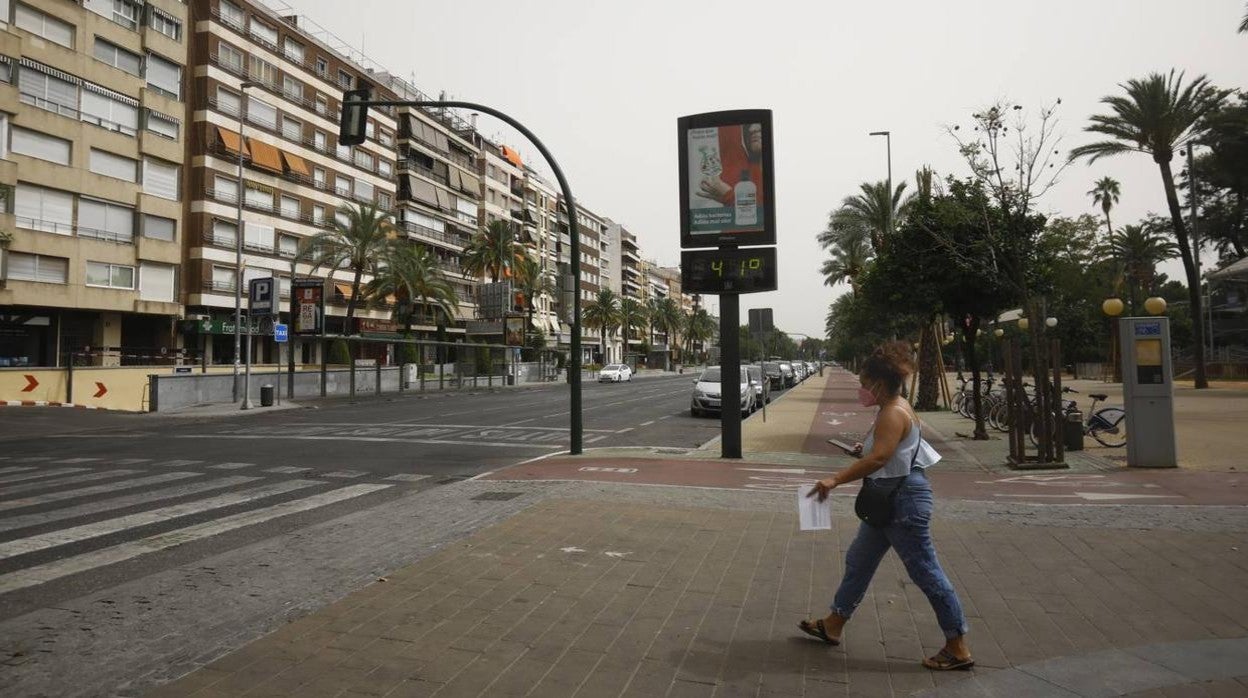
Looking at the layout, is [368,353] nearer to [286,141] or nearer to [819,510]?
[286,141]

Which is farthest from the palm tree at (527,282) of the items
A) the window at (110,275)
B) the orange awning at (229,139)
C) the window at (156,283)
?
the window at (110,275)

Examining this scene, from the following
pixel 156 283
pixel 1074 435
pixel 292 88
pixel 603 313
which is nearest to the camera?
pixel 1074 435

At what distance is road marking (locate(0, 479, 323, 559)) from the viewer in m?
6.13

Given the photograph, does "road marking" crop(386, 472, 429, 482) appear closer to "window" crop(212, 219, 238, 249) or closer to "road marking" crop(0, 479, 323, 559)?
"road marking" crop(0, 479, 323, 559)

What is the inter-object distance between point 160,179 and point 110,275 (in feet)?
19.2

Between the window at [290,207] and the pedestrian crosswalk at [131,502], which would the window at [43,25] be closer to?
the window at [290,207]

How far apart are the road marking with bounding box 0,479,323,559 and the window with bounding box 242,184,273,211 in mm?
40011

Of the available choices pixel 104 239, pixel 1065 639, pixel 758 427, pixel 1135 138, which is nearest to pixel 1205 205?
pixel 1135 138

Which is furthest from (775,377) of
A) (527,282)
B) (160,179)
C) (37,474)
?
(37,474)

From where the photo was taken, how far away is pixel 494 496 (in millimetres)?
8336

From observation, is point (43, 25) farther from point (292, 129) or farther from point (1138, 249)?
point (1138, 249)

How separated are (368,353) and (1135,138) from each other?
47.4 metres

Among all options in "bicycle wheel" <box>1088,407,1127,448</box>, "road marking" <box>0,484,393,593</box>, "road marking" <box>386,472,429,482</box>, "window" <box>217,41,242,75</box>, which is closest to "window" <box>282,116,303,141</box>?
"window" <box>217,41,242,75</box>

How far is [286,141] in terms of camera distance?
4672 centimetres
